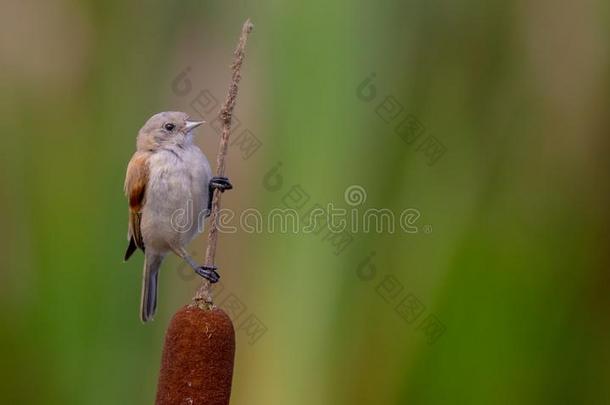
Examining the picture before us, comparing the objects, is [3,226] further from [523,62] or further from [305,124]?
[523,62]

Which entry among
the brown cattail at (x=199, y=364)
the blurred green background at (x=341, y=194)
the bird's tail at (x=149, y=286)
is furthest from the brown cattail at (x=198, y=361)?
the bird's tail at (x=149, y=286)

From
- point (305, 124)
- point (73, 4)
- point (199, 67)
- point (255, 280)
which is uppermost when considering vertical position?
point (73, 4)

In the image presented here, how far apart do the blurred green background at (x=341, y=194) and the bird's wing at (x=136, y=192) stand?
0.06 metres

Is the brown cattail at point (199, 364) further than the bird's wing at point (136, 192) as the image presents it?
No

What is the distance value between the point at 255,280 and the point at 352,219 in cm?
37

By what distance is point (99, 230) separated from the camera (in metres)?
2.68

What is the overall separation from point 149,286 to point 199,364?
1435 millimetres

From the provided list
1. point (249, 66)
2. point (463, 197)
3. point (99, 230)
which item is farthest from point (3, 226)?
point (463, 197)

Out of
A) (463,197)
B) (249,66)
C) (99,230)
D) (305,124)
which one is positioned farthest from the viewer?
(249,66)

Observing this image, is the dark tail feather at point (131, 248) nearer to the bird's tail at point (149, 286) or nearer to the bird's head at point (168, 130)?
the bird's tail at point (149, 286)

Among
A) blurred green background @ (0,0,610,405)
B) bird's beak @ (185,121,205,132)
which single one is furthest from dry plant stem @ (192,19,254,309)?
bird's beak @ (185,121,205,132)

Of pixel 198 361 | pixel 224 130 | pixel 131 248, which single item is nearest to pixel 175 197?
pixel 131 248

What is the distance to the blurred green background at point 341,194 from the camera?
235 centimetres

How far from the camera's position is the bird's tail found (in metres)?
2.72
